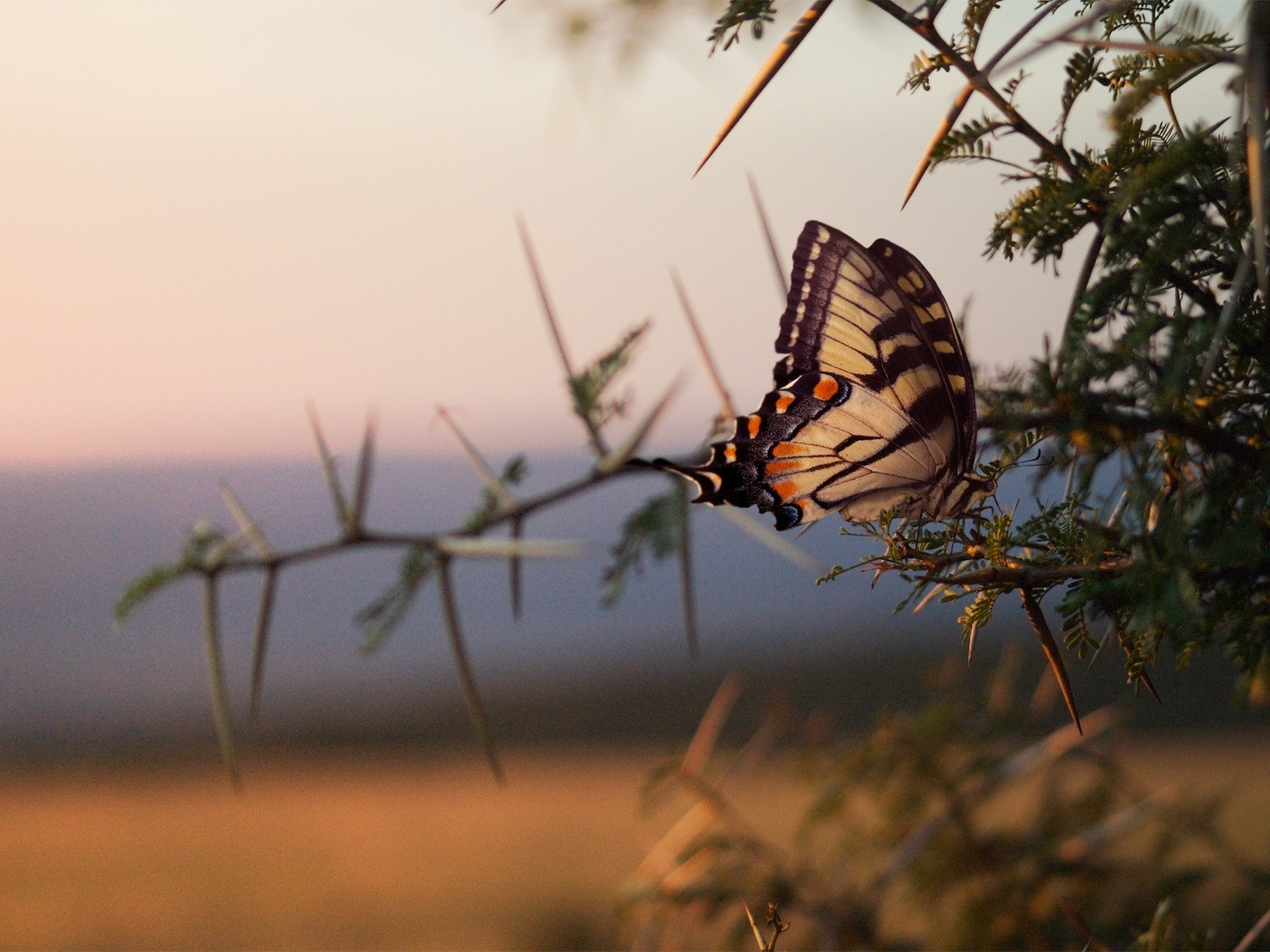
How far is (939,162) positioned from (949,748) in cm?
167

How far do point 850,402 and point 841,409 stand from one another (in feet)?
0.04

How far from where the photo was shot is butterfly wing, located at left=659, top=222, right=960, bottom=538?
82 centimetres

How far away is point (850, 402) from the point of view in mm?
916

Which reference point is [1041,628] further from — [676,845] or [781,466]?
[676,845]

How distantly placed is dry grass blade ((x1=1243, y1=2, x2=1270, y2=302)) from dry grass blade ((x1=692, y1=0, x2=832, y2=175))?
23 cm

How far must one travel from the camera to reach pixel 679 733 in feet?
28.3

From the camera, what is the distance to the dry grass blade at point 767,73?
0.56 m

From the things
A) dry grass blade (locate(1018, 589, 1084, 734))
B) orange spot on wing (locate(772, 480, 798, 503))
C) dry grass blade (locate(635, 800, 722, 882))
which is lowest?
dry grass blade (locate(635, 800, 722, 882))

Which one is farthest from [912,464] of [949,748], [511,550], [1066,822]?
[1066,822]

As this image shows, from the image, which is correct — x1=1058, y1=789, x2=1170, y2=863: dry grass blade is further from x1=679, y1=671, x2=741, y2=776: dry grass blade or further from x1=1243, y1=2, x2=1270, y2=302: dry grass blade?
x1=1243, y1=2, x2=1270, y2=302: dry grass blade

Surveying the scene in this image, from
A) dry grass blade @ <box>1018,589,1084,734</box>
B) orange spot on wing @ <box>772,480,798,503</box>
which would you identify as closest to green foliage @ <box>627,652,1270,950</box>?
orange spot on wing @ <box>772,480,798,503</box>

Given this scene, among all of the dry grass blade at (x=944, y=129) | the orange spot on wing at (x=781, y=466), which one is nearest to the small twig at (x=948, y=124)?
the dry grass blade at (x=944, y=129)

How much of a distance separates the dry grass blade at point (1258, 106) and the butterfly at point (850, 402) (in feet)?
1.07

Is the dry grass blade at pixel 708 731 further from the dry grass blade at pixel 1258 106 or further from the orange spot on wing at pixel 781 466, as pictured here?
the dry grass blade at pixel 1258 106
